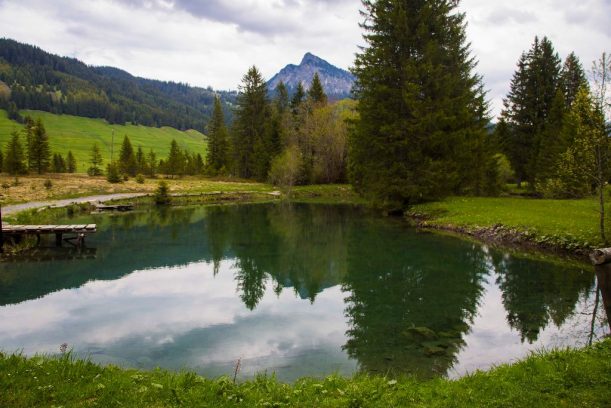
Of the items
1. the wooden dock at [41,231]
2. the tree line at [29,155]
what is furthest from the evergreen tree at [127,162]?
the wooden dock at [41,231]

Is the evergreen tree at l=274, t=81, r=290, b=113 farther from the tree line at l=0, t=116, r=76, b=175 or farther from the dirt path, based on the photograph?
the tree line at l=0, t=116, r=76, b=175

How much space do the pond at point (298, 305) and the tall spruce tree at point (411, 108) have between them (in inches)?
403

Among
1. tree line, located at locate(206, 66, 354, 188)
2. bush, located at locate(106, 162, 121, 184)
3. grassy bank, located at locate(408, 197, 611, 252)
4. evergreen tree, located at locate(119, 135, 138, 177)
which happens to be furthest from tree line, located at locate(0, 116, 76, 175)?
grassy bank, located at locate(408, 197, 611, 252)

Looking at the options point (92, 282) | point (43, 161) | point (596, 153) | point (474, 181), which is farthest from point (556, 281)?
point (43, 161)

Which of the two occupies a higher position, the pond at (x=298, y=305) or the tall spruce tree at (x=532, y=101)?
the tall spruce tree at (x=532, y=101)

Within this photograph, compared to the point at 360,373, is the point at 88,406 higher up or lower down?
higher up

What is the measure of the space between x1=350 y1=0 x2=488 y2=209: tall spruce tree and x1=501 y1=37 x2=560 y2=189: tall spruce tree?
47.4ft

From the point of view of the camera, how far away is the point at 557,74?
49.1 meters

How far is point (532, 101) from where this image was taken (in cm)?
4928

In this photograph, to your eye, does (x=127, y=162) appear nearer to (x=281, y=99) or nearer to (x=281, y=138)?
(x=281, y=138)

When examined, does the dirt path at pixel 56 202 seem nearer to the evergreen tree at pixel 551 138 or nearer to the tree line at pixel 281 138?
the tree line at pixel 281 138

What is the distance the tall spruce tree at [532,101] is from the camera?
160 feet

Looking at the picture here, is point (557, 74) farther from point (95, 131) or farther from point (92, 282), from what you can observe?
point (95, 131)

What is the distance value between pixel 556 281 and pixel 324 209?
1233 inches
